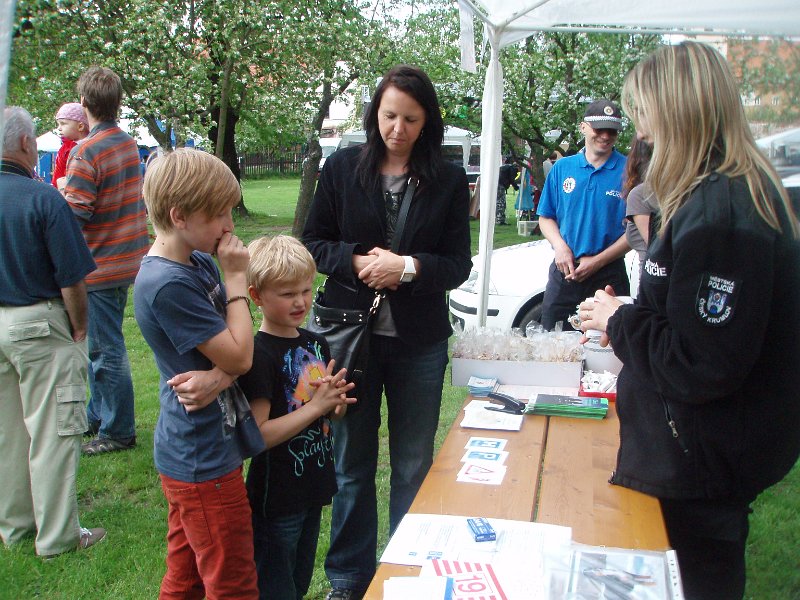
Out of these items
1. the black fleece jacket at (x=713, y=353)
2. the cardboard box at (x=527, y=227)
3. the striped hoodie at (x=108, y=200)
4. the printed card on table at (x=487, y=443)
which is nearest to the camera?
the black fleece jacket at (x=713, y=353)

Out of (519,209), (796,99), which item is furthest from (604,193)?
(519,209)

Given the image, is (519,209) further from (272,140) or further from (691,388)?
(691,388)

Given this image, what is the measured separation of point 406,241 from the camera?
2.63m

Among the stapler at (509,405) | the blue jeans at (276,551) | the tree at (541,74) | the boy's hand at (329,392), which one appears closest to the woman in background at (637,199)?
the stapler at (509,405)

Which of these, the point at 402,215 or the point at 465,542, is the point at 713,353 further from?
the point at 402,215

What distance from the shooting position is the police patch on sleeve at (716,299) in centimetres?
157

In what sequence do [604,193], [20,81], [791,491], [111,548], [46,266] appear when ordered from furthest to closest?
[20,81], [604,193], [791,491], [111,548], [46,266]

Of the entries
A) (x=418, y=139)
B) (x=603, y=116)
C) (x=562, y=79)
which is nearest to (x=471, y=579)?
(x=418, y=139)

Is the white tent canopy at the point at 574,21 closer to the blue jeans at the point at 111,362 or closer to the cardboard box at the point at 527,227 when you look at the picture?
the blue jeans at the point at 111,362

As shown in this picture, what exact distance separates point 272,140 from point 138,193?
14.6 meters

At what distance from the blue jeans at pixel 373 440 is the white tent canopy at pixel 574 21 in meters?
1.43

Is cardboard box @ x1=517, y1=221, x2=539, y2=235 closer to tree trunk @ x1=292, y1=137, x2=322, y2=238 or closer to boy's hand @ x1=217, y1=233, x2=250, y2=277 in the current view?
tree trunk @ x1=292, y1=137, x2=322, y2=238

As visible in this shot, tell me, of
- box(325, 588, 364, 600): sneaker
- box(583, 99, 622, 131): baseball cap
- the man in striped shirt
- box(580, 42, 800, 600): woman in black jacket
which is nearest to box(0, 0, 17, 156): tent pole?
box(580, 42, 800, 600): woman in black jacket

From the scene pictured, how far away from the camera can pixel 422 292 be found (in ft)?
8.55
